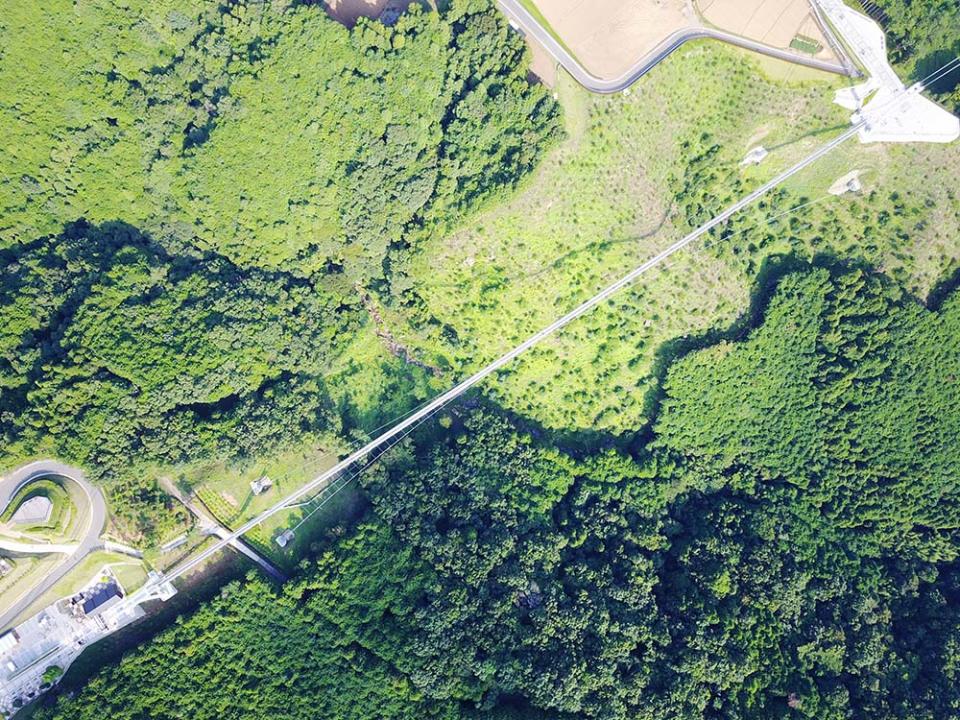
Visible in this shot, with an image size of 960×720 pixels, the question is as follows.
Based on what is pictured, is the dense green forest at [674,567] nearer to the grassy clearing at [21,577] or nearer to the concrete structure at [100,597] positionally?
the concrete structure at [100,597]

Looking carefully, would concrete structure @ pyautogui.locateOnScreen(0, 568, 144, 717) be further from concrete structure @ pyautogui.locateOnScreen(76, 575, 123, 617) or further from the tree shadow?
the tree shadow

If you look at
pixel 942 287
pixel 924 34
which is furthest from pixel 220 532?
pixel 924 34

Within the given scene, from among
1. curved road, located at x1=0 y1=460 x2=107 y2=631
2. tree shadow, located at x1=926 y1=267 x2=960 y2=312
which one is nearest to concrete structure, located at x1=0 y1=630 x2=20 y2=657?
curved road, located at x1=0 y1=460 x2=107 y2=631

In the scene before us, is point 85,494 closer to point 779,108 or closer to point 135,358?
point 135,358

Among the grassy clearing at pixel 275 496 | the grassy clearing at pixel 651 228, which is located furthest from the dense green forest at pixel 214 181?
the grassy clearing at pixel 651 228

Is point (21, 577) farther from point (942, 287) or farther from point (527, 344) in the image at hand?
point (942, 287)

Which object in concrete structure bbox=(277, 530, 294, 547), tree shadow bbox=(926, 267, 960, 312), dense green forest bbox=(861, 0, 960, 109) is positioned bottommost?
concrete structure bbox=(277, 530, 294, 547)

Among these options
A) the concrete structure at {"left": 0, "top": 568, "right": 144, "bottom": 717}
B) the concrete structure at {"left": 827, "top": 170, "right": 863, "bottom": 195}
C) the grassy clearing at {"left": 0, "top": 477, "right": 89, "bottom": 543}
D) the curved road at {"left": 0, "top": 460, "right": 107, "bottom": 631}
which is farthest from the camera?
the concrete structure at {"left": 827, "top": 170, "right": 863, "bottom": 195}
